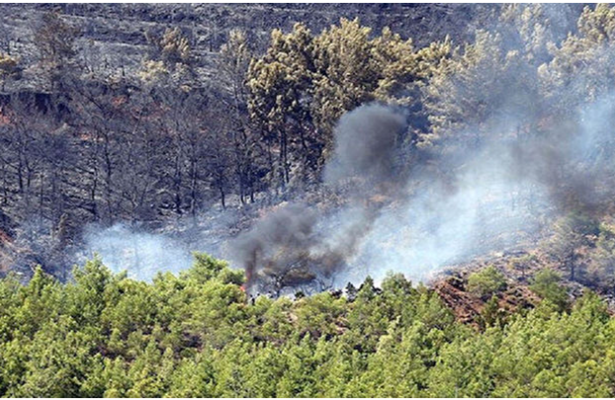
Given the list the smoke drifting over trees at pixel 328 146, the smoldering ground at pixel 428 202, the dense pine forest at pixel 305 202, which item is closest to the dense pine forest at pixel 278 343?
the dense pine forest at pixel 305 202

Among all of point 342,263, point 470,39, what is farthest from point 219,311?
point 470,39

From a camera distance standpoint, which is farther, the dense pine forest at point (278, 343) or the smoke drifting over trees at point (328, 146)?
the smoke drifting over trees at point (328, 146)

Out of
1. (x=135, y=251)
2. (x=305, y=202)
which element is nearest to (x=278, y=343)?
(x=135, y=251)

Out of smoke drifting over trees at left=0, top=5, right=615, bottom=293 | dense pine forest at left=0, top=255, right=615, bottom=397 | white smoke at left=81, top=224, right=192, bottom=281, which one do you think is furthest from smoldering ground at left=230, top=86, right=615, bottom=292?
dense pine forest at left=0, top=255, right=615, bottom=397

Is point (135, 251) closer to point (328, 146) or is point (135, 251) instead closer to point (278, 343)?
point (328, 146)

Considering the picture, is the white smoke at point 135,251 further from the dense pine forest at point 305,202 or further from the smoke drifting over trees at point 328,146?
the smoke drifting over trees at point 328,146

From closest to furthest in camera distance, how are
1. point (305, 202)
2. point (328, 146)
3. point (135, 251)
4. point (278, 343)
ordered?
point (278, 343) < point (135, 251) < point (305, 202) < point (328, 146)

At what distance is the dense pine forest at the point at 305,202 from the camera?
43.1 metres

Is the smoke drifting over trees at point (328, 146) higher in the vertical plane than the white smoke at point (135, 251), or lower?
higher

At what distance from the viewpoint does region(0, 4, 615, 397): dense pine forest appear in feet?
141

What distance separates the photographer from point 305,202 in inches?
2734

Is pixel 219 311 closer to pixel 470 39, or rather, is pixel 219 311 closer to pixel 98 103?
pixel 98 103

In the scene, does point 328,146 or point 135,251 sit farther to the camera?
point 328,146

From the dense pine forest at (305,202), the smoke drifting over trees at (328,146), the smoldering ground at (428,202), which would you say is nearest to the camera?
the dense pine forest at (305,202)
